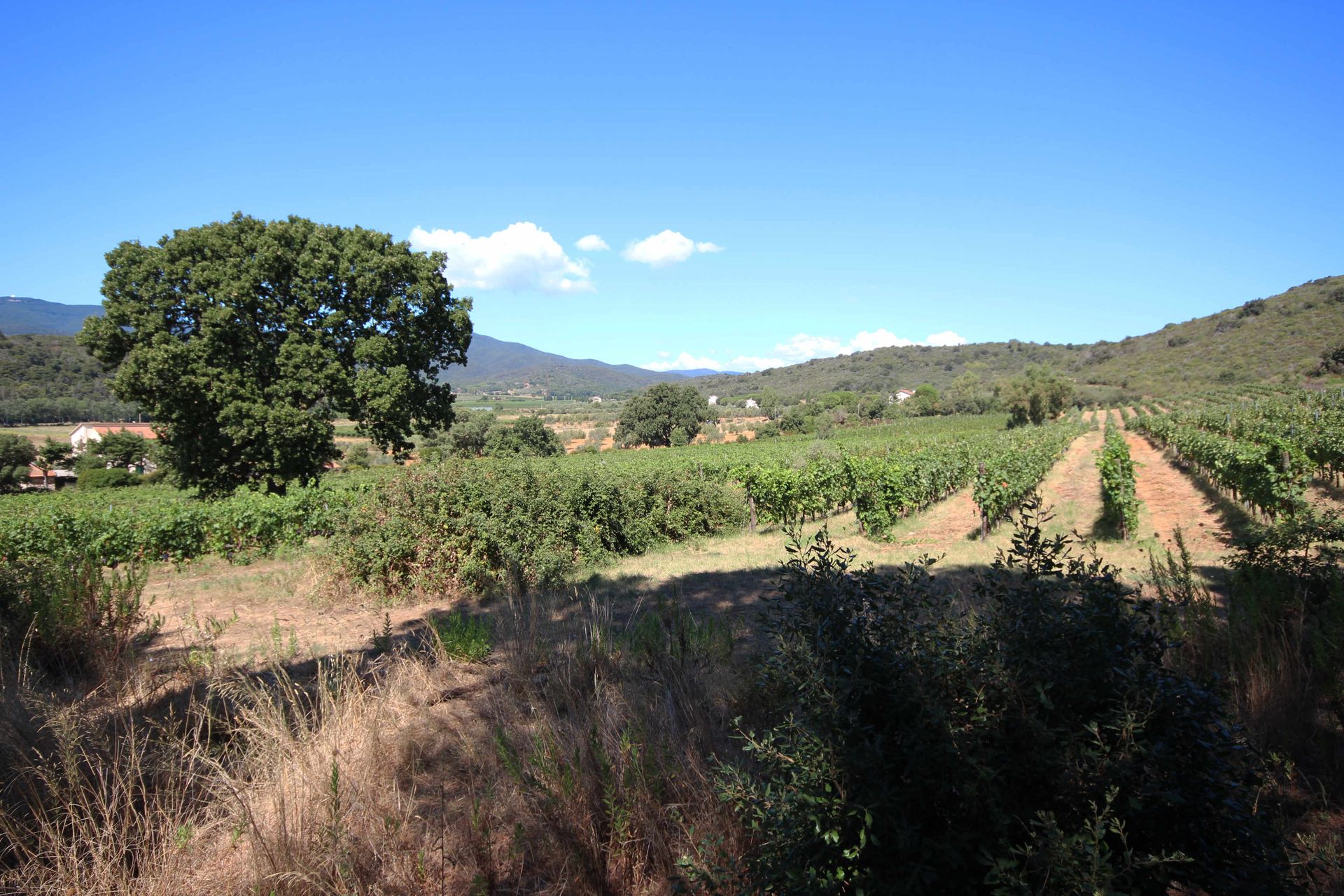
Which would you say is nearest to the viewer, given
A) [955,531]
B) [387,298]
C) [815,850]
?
[815,850]

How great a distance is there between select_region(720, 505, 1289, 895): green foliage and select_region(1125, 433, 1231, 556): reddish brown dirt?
275 inches

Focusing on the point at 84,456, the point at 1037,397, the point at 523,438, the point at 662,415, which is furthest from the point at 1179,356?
the point at 84,456

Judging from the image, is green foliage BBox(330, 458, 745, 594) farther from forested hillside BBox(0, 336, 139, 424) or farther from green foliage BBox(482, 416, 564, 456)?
forested hillside BBox(0, 336, 139, 424)

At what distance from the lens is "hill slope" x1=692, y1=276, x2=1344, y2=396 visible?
58500 millimetres

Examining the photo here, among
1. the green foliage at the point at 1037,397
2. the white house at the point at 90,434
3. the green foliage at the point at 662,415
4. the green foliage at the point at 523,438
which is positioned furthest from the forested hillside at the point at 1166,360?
the green foliage at the point at 662,415

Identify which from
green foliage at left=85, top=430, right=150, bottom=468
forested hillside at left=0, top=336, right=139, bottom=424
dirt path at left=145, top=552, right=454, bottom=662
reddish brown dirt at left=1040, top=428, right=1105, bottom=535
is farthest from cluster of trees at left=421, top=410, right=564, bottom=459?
forested hillside at left=0, top=336, right=139, bottom=424

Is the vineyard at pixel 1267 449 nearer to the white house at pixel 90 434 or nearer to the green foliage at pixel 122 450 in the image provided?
the green foliage at pixel 122 450

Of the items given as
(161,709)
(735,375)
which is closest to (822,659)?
(161,709)

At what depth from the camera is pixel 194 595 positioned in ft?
32.1

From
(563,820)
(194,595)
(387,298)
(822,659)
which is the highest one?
(387,298)

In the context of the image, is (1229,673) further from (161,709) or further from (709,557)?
(709,557)

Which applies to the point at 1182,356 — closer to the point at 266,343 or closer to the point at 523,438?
the point at 523,438

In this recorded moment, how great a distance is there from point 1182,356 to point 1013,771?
95870mm

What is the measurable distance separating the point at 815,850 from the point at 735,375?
7624 inches
